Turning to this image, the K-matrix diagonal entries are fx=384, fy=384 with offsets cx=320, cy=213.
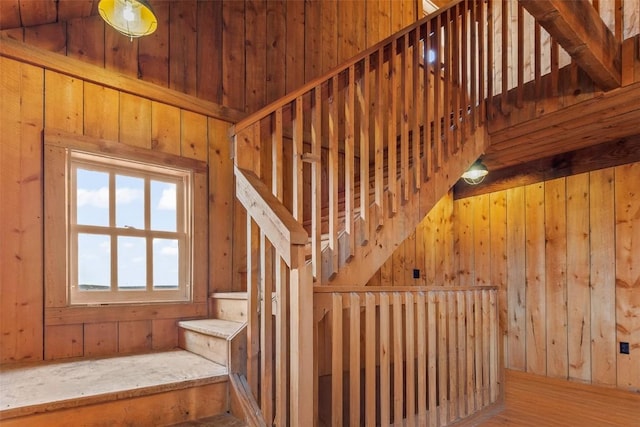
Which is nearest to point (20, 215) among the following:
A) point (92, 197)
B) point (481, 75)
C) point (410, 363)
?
point (92, 197)

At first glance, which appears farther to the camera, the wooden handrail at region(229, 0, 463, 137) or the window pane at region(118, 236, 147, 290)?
the window pane at region(118, 236, 147, 290)

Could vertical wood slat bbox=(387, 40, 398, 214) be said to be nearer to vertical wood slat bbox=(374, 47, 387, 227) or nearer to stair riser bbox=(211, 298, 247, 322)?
vertical wood slat bbox=(374, 47, 387, 227)

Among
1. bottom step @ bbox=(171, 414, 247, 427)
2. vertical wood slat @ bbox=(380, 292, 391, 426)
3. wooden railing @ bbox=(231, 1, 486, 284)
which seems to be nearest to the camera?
bottom step @ bbox=(171, 414, 247, 427)

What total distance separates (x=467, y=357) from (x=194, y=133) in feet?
8.36

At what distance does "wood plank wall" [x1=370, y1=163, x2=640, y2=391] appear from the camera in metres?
3.09

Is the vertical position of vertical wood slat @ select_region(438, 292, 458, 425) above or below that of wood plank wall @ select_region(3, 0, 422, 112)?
below

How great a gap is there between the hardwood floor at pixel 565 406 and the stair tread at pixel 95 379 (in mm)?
2027

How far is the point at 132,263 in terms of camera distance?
8.59ft

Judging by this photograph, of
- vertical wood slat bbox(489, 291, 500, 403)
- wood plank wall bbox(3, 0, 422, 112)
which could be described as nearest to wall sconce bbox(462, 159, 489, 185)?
vertical wood slat bbox(489, 291, 500, 403)

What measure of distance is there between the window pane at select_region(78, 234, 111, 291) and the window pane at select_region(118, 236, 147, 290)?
0.07 meters

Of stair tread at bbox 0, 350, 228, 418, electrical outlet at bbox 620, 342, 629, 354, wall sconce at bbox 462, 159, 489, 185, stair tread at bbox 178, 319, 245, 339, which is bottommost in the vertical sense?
electrical outlet at bbox 620, 342, 629, 354

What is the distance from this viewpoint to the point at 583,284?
10.9 feet

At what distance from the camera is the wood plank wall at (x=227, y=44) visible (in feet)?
8.17

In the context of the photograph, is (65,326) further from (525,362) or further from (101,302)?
(525,362)
